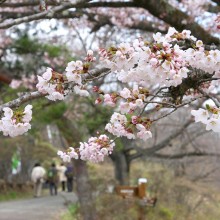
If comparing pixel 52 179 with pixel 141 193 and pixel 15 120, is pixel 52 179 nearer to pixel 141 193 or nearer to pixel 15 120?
pixel 141 193

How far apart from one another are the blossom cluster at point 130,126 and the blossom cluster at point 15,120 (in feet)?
2.12

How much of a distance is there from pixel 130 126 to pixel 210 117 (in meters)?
0.79

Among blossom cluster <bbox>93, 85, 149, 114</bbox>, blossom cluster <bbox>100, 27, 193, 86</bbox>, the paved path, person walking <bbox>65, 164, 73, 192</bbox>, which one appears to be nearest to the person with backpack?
person walking <bbox>65, 164, 73, 192</bbox>

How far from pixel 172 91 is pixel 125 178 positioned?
12.1 m

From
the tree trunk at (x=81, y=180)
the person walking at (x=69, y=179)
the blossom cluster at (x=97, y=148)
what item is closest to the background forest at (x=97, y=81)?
the tree trunk at (x=81, y=180)

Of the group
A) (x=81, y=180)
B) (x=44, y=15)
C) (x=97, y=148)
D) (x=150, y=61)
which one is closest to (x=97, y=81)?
(x=81, y=180)

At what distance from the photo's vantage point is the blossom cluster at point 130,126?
3.24 metres

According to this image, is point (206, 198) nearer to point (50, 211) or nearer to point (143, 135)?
point (50, 211)

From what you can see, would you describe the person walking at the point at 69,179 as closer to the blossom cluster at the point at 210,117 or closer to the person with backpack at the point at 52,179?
the person with backpack at the point at 52,179

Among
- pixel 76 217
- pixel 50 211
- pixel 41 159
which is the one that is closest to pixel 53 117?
pixel 76 217

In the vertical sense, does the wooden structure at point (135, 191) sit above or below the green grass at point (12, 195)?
below

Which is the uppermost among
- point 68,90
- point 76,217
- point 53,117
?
point 53,117

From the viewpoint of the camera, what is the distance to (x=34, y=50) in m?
10.1

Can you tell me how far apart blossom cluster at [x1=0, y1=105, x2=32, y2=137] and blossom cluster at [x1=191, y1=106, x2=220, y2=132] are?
102cm
